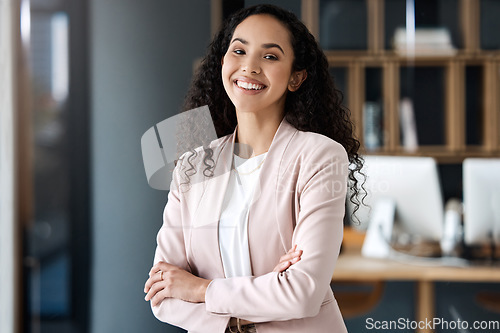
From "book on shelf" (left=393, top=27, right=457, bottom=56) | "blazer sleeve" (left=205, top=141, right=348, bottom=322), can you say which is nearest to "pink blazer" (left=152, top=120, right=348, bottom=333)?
"blazer sleeve" (left=205, top=141, right=348, bottom=322)

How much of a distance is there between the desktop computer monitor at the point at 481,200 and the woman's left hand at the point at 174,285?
1.04 metres

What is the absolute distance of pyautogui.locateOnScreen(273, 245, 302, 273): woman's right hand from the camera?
3.26 feet

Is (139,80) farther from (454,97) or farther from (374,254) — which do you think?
(454,97)

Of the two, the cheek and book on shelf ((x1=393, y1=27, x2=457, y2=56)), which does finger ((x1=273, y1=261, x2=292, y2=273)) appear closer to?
the cheek

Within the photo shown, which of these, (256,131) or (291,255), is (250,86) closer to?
(256,131)

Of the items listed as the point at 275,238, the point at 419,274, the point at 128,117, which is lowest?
the point at 419,274

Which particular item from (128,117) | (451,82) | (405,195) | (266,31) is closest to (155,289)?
(128,117)

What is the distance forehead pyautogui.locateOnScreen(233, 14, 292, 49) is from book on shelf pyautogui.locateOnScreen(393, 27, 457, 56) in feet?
1.80

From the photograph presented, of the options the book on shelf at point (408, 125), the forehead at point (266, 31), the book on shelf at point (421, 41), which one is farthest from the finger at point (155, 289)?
the book on shelf at point (421, 41)

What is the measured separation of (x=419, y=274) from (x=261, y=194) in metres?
0.73

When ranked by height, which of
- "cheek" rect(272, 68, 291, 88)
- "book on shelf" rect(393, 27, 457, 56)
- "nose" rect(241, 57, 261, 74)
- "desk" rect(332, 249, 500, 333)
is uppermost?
"book on shelf" rect(393, 27, 457, 56)

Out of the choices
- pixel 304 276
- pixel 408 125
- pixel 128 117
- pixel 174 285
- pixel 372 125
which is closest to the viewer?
pixel 304 276

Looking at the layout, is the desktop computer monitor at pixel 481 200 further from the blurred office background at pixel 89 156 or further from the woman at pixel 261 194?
the woman at pixel 261 194

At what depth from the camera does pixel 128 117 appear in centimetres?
134
